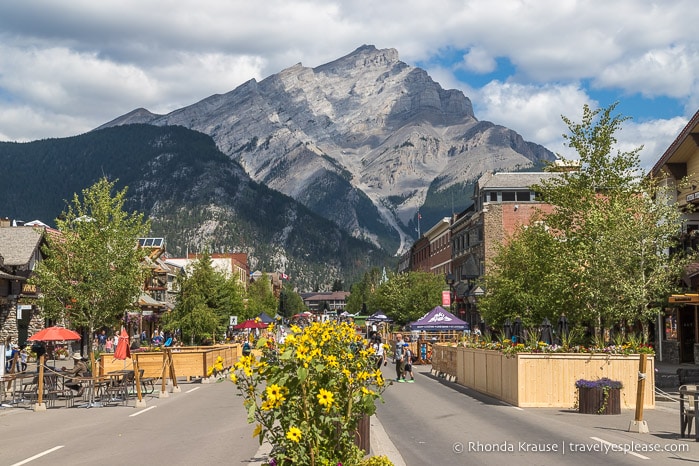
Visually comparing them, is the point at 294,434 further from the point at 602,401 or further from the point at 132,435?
the point at 602,401

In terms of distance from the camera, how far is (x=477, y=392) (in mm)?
27656

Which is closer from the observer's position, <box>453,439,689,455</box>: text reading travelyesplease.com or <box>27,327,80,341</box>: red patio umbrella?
<box>453,439,689,455</box>: text reading travelyesplease.com

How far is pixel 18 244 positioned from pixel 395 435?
4192cm

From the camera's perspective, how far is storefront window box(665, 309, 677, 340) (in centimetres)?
4300

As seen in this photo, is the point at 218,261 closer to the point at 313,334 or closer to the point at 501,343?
the point at 501,343

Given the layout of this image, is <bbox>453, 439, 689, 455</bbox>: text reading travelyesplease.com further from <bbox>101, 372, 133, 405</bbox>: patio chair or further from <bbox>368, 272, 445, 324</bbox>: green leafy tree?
<bbox>368, 272, 445, 324</bbox>: green leafy tree

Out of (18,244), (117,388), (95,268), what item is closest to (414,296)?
(18,244)

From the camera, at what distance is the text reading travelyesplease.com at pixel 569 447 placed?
13875mm

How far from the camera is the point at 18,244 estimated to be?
2042 inches

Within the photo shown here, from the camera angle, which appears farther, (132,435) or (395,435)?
(132,435)

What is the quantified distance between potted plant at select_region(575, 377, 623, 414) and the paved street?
43 centimetres

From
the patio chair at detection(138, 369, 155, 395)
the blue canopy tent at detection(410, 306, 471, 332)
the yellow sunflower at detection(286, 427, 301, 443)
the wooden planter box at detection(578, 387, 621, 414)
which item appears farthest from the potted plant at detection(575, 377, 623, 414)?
the blue canopy tent at detection(410, 306, 471, 332)

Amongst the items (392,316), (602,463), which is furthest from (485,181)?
(602,463)

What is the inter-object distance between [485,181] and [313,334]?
225 feet
